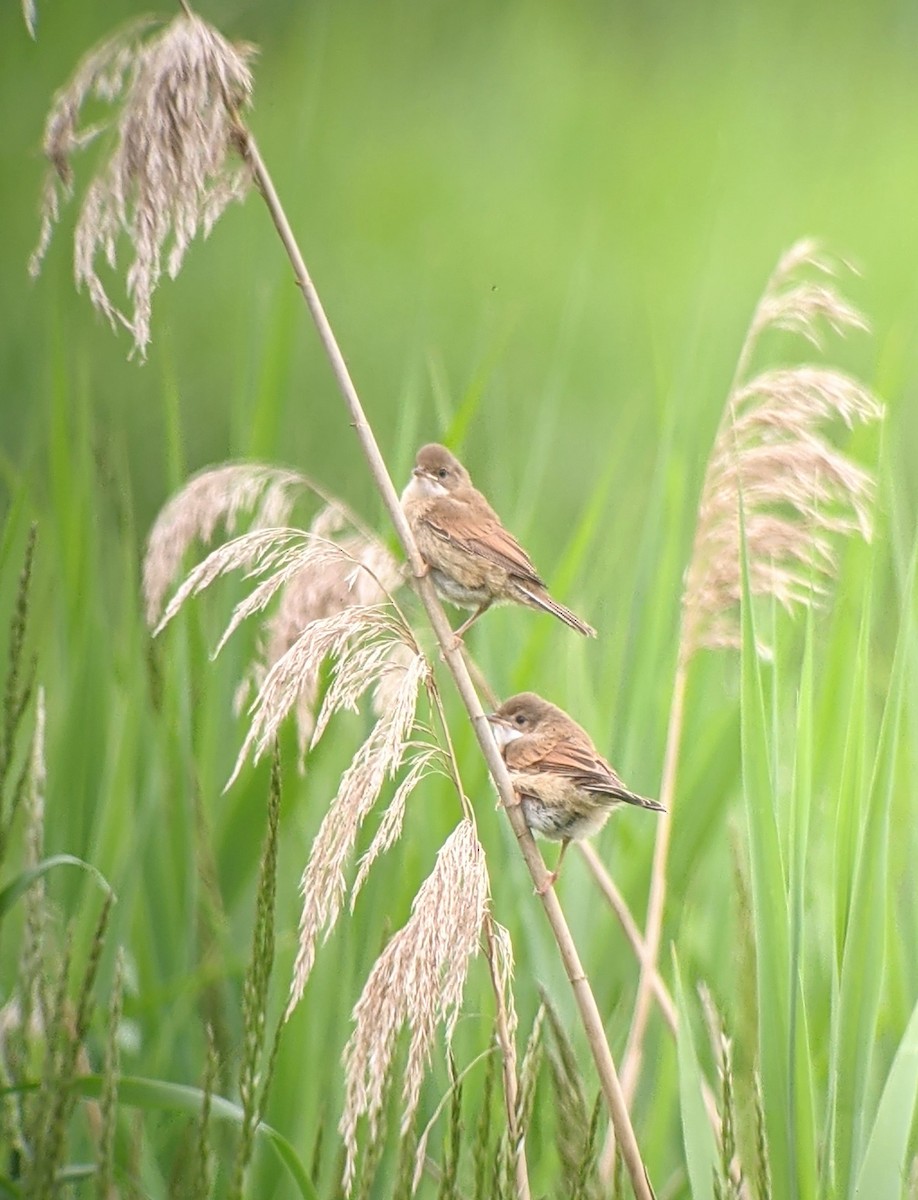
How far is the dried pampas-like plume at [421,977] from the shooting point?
0.89 metres

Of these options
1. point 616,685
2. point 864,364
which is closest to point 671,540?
point 616,685

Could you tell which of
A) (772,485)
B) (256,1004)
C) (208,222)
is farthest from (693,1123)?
(208,222)

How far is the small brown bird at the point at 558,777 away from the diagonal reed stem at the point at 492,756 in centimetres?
11

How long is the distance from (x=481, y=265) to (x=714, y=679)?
36.6 inches

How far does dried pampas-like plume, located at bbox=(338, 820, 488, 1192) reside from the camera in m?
0.89

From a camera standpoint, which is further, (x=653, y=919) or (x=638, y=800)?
(x=653, y=919)

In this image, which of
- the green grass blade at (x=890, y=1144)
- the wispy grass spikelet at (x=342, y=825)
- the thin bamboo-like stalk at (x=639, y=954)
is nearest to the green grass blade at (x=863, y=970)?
the green grass blade at (x=890, y=1144)

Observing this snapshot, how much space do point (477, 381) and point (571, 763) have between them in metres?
0.57

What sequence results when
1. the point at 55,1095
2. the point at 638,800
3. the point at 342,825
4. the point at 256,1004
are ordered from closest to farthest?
1. the point at 256,1004
2. the point at 55,1095
3. the point at 342,825
4. the point at 638,800

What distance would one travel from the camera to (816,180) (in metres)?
2.36

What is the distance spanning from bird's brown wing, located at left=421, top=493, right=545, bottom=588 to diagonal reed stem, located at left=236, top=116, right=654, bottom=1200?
11.0 inches

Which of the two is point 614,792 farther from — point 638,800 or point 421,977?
point 421,977

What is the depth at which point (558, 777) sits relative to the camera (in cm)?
115

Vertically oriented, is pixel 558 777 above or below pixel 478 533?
below
